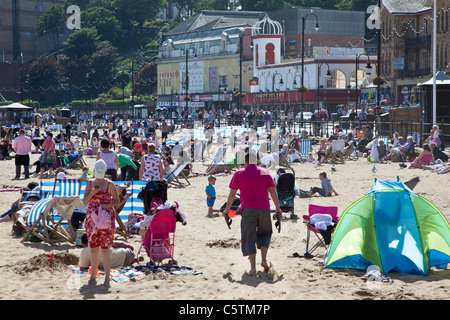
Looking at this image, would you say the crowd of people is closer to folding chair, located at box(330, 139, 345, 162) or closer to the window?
folding chair, located at box(330, 139, 345, 162)

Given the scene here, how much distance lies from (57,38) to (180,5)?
2788cm

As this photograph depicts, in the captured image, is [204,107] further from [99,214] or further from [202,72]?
[99,214]

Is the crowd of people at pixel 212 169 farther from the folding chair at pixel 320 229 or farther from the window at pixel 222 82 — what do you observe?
the window at pixel 222 82

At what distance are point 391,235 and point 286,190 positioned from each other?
3751mm

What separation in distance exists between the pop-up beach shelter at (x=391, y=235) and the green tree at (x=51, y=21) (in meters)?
105

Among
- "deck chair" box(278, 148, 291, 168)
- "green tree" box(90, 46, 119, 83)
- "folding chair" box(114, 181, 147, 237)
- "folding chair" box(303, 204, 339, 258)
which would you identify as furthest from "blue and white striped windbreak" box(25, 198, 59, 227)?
"green tree" box(90, 46, 119, 83)

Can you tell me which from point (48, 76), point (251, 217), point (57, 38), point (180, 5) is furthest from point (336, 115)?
point (180, 5)

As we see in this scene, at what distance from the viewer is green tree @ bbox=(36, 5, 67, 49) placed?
352ft

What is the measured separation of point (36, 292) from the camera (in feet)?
24.5

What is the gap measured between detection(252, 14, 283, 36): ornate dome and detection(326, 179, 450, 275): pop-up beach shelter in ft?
217

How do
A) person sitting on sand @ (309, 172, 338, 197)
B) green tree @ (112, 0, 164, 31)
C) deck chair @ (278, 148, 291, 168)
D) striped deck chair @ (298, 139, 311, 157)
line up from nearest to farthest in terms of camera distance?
person sitting on sand @ (309, 172, 338, 197) → deck chair @ (278, 148, 291, 168) → striped deck chair @ (298, 139, 311, 157) → green tree @ (112, 0, 164, 31)

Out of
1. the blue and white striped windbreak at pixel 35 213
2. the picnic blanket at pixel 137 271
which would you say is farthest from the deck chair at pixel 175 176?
the picnic blanket at pixel 137 271

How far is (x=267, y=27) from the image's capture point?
74938 mm

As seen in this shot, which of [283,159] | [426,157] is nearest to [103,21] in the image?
[283,159]
